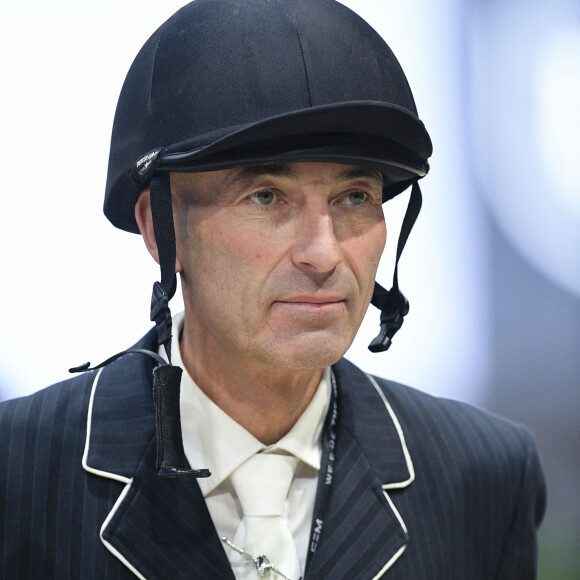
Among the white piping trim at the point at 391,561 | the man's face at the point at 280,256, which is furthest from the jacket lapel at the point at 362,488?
the man's face at the point at 280,256

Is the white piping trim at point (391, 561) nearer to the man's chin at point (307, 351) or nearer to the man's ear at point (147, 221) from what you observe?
the man's chin at point (307, 351)

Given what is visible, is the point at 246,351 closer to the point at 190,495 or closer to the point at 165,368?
the point at 165,368

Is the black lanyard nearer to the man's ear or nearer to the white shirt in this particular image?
the white shirt

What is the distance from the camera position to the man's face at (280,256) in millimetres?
1763

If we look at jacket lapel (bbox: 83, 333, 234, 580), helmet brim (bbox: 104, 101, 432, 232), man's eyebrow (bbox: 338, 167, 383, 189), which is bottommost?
jacket lapel (bbox: 83, 333, 234, 580)

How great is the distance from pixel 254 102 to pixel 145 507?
0.80m

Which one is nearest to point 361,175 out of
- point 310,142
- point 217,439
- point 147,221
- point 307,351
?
point 310,142

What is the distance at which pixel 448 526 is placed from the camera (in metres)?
2.07

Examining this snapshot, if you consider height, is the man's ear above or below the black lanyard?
above

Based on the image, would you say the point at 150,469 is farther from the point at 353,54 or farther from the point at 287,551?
the point at 353,54

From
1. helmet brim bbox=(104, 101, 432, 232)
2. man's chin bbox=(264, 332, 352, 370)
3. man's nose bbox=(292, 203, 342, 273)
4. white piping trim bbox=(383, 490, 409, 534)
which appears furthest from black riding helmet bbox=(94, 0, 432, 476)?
white piping trim bbox=(383, 490, 409, 534)

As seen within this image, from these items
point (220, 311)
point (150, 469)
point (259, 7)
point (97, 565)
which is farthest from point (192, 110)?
point (97, 565)

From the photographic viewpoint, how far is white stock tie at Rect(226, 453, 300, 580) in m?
1.86

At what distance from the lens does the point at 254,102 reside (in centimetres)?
174
